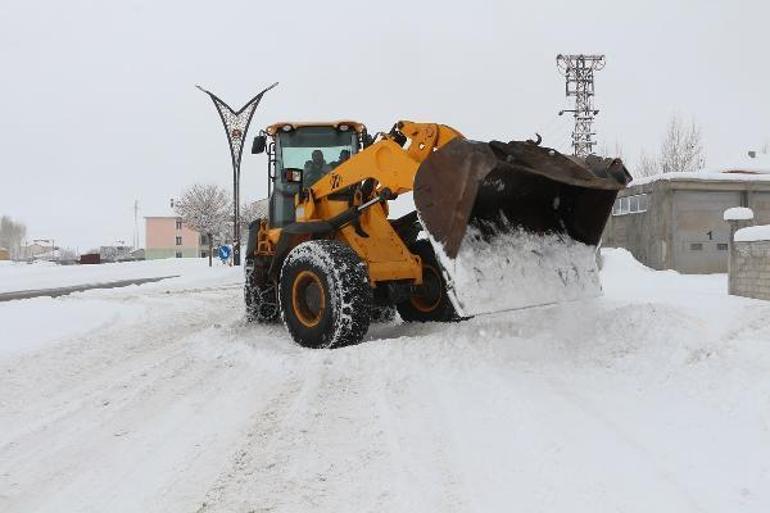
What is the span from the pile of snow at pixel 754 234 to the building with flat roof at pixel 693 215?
7714mm

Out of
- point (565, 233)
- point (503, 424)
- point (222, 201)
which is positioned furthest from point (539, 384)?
point (222, 201)

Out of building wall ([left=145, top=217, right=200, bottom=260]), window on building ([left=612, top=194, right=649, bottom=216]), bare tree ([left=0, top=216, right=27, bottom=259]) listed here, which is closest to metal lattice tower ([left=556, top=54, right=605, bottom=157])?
window on building ([left=612, top=194, right=649, bottom=216])

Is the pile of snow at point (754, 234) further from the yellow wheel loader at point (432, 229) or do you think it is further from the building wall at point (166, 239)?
the building wall at point (166, 239)

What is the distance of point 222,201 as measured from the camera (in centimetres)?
5794

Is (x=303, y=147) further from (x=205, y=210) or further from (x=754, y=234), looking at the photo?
(x=205, y=210)

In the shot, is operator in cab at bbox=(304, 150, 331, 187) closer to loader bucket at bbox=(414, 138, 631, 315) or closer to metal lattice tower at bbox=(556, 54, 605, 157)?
loader bucket at bbox=(414, 138, 631, 315)

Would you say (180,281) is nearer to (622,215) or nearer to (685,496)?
(622,215)

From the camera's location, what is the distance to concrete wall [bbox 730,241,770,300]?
1045cm

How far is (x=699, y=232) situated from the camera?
63.0 feet

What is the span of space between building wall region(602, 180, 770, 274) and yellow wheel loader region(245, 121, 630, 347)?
526 inches

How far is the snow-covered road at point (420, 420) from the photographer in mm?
2834

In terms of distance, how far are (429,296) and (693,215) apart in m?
15.0

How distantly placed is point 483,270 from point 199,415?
2473 mm

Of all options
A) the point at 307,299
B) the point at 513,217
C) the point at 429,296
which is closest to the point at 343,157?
the point at 429,296
